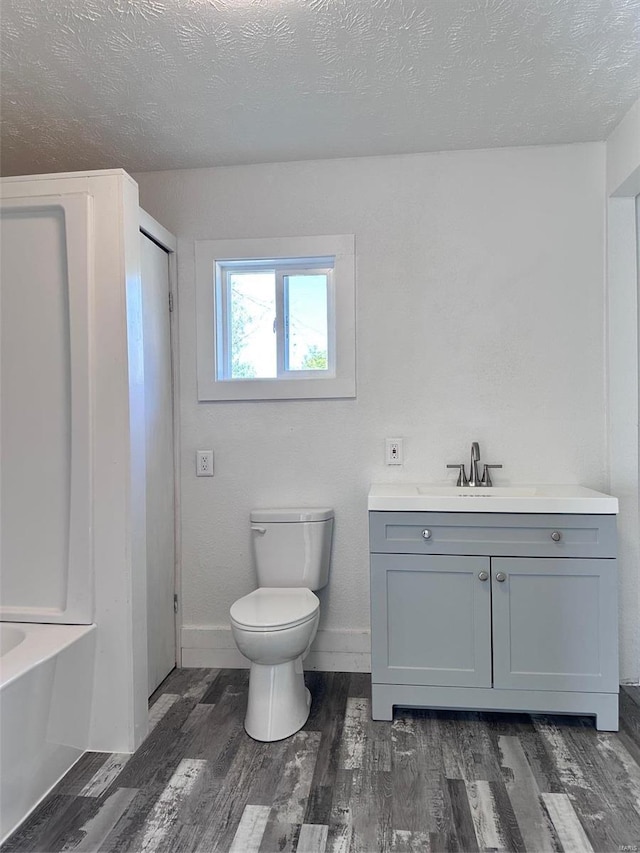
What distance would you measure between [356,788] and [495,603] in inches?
31.2

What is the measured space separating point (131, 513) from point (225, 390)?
0.81 m

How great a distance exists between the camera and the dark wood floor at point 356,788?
1428 millimetres

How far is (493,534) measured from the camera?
1.97 meters

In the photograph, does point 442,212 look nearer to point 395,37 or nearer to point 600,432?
point 395,37

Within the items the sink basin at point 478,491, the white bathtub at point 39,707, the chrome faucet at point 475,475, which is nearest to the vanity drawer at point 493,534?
the sink basin at point 478,491

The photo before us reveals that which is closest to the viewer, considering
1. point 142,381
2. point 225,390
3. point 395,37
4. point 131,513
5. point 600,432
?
point 395,37

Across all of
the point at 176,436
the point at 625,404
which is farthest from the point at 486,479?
the point at 176,436

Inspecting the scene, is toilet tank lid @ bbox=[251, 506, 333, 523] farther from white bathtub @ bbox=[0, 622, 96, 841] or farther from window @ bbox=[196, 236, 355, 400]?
white bathtub @ bbox=[0, 622, 96, 841]

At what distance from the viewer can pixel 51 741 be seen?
167 cm

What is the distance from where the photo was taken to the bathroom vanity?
6.29 feet

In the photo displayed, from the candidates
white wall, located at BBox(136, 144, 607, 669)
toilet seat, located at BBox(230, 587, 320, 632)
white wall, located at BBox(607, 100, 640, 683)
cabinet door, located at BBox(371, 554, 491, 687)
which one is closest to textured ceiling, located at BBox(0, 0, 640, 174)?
white wall, located at BBox(136, 144, 607, 669)

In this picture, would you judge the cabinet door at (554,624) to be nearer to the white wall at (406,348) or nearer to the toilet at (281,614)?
the white wall at (406,348)

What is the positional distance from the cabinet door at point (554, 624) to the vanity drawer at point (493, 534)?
0.16 ft

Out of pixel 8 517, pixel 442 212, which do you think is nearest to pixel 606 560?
pixel 442 212
